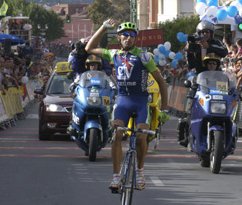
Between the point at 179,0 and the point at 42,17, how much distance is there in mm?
71627

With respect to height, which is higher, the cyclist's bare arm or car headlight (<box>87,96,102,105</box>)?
the cyclist's bare arm

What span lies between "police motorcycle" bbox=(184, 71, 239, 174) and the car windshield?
670 centimetres

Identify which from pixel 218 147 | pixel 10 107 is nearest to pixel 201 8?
pixel 10 107

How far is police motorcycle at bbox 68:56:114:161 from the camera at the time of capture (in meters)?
15.2

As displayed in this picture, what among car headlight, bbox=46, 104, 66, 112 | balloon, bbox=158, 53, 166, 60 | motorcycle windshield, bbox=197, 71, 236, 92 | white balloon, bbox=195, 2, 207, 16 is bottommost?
balloon, bbox=158, 53, 166, 60

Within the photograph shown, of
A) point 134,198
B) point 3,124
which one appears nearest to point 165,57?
point 3,124

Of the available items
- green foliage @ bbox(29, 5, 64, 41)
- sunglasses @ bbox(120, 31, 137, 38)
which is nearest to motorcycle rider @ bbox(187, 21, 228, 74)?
sunglasses @ bbox(120, 31, 137, 38)

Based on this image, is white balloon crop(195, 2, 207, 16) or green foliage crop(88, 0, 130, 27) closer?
white balloon crop(195, 2, 207, 16)

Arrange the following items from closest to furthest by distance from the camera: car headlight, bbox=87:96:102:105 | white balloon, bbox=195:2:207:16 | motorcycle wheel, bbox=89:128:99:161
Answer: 1. motorcycle wheel, bbox=89:128:99:161
2. car headlight, bbox=87:96:102:105
3. white balloon, bbox=195:2:207:16

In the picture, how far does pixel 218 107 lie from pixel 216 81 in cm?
49

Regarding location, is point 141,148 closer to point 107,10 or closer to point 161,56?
point 161,56

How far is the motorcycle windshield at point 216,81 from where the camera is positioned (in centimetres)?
1378

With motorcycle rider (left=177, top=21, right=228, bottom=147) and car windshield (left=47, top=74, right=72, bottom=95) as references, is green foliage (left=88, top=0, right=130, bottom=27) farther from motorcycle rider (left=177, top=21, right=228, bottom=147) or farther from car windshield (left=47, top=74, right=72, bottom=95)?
motorcycle rider (left=177, top=21, right=228, bottom=147)

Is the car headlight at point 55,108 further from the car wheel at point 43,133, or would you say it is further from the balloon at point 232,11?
the balloon at point 232,11
